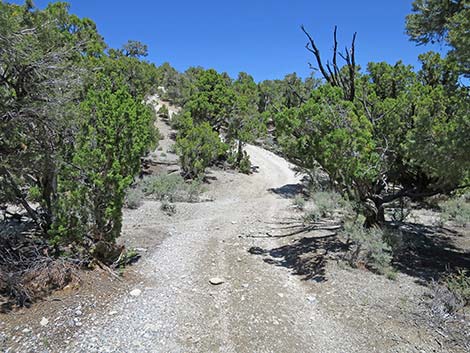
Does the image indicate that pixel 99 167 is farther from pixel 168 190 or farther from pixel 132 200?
pixel 168 190

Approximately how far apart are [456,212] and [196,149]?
13.4m

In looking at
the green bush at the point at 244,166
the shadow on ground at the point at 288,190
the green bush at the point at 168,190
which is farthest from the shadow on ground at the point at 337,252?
the green bush at the point at 244,166

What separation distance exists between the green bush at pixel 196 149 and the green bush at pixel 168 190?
357cm

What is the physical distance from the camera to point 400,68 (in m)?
11.0

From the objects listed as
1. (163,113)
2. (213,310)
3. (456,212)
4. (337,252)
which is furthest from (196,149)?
(163,113)

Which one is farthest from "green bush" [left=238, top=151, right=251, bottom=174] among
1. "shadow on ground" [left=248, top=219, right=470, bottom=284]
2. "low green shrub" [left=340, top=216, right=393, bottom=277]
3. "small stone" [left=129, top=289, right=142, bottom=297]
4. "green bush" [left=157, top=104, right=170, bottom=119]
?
"small stone" [left=129, top=289, right=142, bottom=297]

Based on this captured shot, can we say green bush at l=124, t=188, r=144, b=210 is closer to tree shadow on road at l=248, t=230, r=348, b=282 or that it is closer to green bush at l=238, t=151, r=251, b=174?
tree shadow on road at l=248, t=230, r=348, b=282

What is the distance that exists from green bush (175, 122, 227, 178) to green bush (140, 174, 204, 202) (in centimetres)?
357

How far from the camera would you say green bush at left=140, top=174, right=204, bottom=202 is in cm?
1574

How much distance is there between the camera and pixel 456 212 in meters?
13.8

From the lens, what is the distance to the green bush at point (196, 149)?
68.0ft

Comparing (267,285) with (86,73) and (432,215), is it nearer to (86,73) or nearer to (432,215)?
(86,73)

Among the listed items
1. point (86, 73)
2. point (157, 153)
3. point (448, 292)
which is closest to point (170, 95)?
point (157, 153)

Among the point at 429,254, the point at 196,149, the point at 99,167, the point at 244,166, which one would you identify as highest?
the point at 196,149
